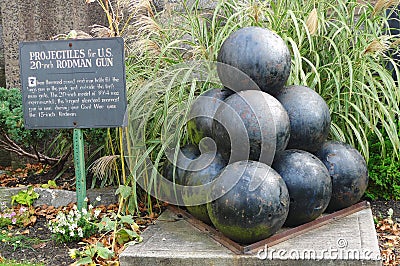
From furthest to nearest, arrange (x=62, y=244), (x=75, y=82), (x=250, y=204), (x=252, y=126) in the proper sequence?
(x=75, y=82), (x=62, y=244), (x=252, y=126), (x=250, y=204)

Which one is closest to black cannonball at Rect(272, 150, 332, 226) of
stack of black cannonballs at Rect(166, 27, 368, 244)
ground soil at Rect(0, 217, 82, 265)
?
stack of black cannonballs at Rect(166, 27, 368, 244)

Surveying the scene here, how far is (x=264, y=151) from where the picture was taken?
3732 millimetres

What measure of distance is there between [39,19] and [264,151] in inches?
146

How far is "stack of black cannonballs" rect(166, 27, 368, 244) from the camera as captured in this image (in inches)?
137

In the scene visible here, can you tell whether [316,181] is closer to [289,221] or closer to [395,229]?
[289,221]

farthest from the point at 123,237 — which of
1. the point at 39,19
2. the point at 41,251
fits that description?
the point at 39,19

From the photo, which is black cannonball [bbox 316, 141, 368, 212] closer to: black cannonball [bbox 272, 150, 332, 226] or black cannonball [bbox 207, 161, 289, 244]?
black cannonball [bbox 272, 150, 332, 226]

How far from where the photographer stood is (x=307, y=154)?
396 cm

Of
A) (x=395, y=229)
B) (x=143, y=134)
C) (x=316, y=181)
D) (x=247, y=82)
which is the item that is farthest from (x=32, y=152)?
(x=395, y=229)

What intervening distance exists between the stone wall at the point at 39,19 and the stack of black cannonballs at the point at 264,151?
2.64 metres

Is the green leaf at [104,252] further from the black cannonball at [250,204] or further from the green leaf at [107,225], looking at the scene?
the black cannonball at [250,204]

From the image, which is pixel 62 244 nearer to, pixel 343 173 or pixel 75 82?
pixel 75 82

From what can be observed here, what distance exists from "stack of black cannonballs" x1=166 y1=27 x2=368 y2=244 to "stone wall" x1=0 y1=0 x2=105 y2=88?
2644 millimetres

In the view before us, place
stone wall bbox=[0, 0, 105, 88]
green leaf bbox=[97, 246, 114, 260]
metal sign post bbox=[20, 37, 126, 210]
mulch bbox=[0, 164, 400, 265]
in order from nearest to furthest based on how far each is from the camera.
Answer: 1. green leaf bbox=[97, 246, 114, 260]
2. mulch bbox=[0, 164, 400, 265]
3. metal sign post bbox=[20, 37, 126, 210]
4. stone wall bbox=[0, 0, 105, 88]
